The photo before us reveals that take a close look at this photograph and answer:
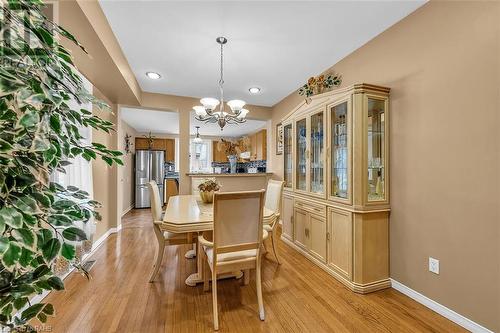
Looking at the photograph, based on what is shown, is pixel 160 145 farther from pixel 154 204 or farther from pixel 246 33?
pixel 246 33

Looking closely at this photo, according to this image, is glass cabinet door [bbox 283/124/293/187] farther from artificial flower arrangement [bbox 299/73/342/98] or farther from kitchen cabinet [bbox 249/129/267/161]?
kitchen cabinet [bbox 249/129/267/161]

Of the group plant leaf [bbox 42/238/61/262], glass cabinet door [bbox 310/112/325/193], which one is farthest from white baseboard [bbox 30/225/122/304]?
glass cabinet door [bbox 310/112/325/193]

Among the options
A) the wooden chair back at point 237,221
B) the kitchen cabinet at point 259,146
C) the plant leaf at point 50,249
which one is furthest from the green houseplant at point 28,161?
the kitchen cabinet at point 259,146

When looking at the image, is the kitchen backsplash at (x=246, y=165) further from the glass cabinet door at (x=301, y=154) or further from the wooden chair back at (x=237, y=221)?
the wooden chair back at (x=237, y=221)

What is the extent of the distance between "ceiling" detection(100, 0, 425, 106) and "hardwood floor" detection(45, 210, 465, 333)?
2560 mm

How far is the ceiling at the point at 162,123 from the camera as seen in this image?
5004mm

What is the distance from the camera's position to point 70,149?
0.85 m

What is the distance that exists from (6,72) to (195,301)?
198 centimetres

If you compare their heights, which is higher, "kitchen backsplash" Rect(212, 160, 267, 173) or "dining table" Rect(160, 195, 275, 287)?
"kitchen backsplash" Rect(212, 160, 267, 173)

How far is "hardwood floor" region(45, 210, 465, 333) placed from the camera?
1640 millimetres

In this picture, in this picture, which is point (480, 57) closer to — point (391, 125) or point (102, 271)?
point (391, 125)

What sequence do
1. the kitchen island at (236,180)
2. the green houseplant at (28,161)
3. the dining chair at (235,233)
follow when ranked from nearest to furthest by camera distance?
the green houseplant at (28,161), the dining chair at (235,233), the kitchen island at (236,180)

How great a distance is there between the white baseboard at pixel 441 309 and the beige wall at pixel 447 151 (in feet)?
0.12

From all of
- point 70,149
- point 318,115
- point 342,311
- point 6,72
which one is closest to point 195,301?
point 342,311
